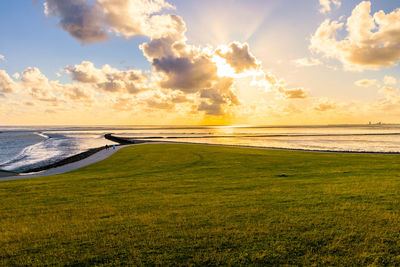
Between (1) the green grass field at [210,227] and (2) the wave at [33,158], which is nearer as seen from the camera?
(1) the green grass field at [210,227]

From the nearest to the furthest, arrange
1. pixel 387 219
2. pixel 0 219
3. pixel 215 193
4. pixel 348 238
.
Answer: pixel 348 238, pixel 387 219, pixel 0 219, pixel 215 193

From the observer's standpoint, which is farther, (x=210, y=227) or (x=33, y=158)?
(x=33, y=158)

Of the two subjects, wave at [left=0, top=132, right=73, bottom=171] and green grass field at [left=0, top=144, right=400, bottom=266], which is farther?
wave at [left=0, top=132, right=73, bottom=171]

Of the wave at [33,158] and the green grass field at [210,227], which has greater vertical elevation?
the green grass field at [210,227]

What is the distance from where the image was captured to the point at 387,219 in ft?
21.1

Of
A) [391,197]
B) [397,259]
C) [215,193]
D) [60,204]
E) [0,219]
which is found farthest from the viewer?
[215,193]

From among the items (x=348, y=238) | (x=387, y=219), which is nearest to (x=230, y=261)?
(x=348, y=238)

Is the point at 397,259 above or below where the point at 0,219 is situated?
above

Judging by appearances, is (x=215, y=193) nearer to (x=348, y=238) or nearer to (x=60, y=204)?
(x=348, y=238)

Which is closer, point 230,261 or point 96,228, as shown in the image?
point 230,261

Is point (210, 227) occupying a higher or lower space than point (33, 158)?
higher

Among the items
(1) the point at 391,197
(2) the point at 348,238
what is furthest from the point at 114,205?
(1) the point at 391,197

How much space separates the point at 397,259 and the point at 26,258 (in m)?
8.03

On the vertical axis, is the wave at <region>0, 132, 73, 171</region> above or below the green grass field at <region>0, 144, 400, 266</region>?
below
